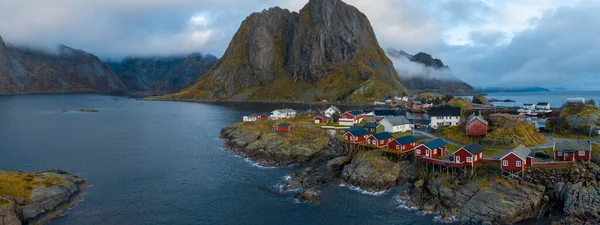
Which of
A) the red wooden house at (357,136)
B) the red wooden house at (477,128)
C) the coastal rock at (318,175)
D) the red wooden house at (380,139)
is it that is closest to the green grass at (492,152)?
the red wooden house at (477,128)

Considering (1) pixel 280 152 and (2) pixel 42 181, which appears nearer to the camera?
(2) pixel 42 181

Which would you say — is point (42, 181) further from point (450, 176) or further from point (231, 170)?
point (450, 176)

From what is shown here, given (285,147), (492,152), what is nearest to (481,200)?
(492,152)

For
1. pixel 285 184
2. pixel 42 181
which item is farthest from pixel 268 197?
pixel 42 181

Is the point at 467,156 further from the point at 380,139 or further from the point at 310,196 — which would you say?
the point at 310,196

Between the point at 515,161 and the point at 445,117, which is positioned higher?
the point at 445,117

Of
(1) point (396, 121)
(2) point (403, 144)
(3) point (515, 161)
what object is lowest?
(3) point (515, 161)
